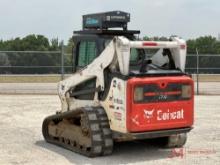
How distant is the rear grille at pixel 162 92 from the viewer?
9.97 metres

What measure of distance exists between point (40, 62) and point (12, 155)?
1650cm

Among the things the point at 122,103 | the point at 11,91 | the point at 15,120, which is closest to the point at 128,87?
the point at 122,103

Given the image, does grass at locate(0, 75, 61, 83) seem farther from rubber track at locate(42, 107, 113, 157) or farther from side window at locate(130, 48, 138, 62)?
rubber track at locate(42, 107, 113, 157)

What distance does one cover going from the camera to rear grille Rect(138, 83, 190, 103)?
9.97 m

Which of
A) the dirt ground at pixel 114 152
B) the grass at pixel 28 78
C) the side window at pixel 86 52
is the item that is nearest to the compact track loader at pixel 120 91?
the side window at pixel 86 52

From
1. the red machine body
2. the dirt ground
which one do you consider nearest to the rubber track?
the dirt ground

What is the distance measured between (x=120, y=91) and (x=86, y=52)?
176cm

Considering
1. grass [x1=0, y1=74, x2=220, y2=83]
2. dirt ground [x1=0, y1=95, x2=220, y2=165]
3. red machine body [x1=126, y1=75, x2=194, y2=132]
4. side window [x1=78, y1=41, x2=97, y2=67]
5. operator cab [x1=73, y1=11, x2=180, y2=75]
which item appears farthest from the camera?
grass [x1=0, y1=74, x2=220, y2=83]

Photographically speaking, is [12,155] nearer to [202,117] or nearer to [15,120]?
[15,120]

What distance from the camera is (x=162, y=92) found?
1016 cm

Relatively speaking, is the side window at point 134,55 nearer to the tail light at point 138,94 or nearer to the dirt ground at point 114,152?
the tail light at point 138,94

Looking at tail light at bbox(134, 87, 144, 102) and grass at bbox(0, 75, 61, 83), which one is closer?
tail light at bbox(134, 87, 144, 102)

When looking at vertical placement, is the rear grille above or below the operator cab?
below

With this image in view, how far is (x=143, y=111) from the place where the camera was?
9.90 m
